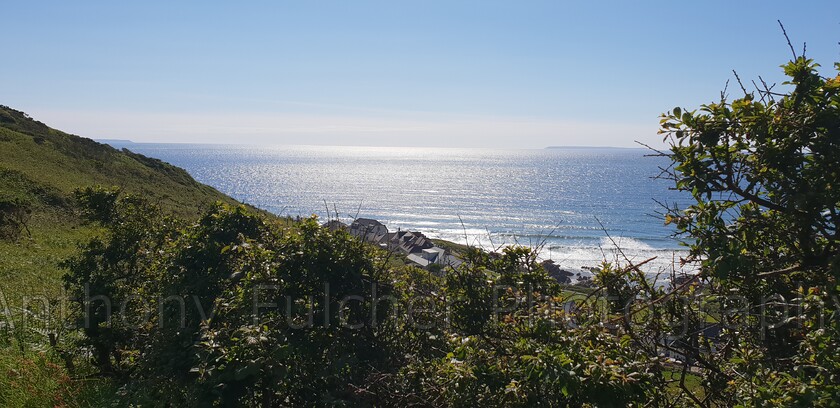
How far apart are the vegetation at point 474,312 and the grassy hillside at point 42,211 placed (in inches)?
2.8

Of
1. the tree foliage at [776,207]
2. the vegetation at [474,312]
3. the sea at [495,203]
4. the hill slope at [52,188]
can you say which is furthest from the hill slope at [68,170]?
the tree foliage at [776,207]

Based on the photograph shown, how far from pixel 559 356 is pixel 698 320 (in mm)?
1958

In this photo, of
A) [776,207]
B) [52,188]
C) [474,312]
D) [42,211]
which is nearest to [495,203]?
[52,188]

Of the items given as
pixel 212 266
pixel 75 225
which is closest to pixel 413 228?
pixel 75 225

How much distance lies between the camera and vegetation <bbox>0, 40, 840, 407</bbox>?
2949 millimetres

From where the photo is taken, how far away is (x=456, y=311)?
4.88 m

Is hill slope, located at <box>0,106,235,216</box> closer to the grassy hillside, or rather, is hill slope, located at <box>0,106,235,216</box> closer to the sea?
the grassy hillside

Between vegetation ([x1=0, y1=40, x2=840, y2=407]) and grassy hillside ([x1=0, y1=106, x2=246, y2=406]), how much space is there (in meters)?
0.07

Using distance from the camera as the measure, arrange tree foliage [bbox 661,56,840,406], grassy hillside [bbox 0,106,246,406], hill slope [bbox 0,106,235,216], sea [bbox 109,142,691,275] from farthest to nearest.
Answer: sea [bbox 109,142,691,275], hill slope [bbox 0,106,235,216], grassy hillside [bbox 0,106,246,406], tree foliage [bbox 661,56,840,406]

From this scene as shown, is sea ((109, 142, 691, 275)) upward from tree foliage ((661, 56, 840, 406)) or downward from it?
downward

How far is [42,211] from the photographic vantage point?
1093 inches

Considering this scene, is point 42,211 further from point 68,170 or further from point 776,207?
point 776,207

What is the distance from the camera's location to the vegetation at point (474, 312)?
2.95m

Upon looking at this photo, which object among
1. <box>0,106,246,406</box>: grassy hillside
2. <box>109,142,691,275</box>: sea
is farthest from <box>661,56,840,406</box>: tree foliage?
<box>109,142,691,275</box>: sea
